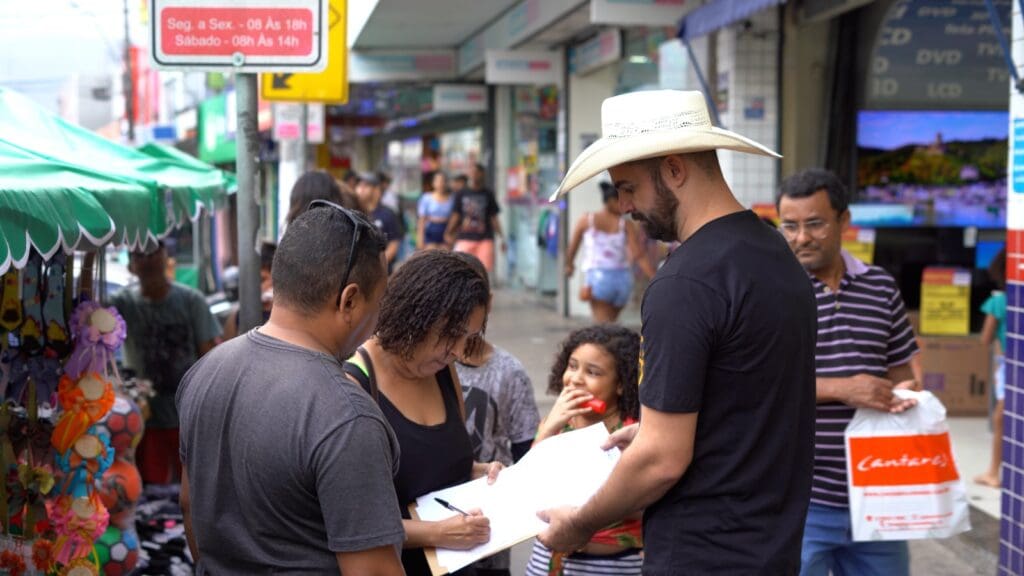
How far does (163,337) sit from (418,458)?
14.7ft

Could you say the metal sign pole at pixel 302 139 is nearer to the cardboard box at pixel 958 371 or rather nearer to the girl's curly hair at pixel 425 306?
the cardboard box at pixel 958 371

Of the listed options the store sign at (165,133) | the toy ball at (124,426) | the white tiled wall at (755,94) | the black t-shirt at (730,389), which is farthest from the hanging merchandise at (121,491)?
the store sign at (165,133)

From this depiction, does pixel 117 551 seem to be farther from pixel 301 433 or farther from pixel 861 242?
pixel 861 242

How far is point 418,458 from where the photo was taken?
2990mm

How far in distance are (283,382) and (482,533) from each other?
2.67 feet

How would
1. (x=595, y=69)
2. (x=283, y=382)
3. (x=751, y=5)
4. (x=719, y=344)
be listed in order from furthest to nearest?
1. (x=595, y=69)
2. (x=751, y=5)
3. (x=719, y=344)
4. (x=283, y=382)

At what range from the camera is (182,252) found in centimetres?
Result: 1609

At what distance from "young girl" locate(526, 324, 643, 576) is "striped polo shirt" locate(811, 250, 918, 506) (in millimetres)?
661

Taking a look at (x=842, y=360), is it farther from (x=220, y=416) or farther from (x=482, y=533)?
(x=220, y=416)

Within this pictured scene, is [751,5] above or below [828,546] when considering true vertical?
above

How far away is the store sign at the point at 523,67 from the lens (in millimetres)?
15492

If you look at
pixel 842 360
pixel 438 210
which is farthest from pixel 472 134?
pixel 842 360

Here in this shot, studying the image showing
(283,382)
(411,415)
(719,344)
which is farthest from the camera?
(411,415)

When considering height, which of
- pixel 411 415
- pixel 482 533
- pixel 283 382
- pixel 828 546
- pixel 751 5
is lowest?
pixel 828 546
